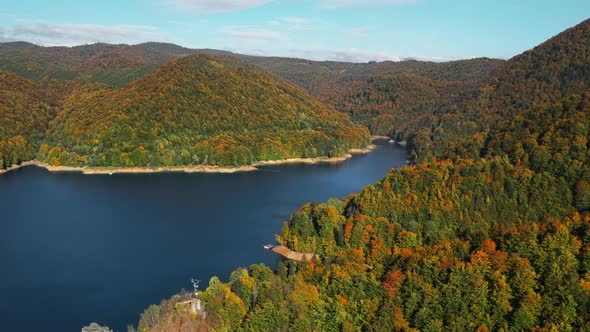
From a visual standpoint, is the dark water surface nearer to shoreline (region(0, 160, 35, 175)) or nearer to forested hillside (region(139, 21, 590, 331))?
shoreline (region(0, 160, 35, 175))

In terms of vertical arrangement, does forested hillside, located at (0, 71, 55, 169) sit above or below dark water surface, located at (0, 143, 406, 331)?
above

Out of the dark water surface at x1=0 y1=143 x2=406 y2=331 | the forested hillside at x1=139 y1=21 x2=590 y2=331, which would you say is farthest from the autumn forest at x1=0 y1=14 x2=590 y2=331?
the dark water surface at x1=0 y1=143 x2=406 y2=331

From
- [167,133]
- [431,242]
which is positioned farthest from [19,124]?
[431,242]

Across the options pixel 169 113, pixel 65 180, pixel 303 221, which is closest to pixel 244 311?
pixel 303 221

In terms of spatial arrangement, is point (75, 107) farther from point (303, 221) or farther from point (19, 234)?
point (303, 221)

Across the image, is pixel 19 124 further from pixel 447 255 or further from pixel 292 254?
pixel 447 255

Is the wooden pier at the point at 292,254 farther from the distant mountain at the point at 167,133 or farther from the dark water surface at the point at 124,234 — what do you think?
the distant mountain at the point at 167,133
